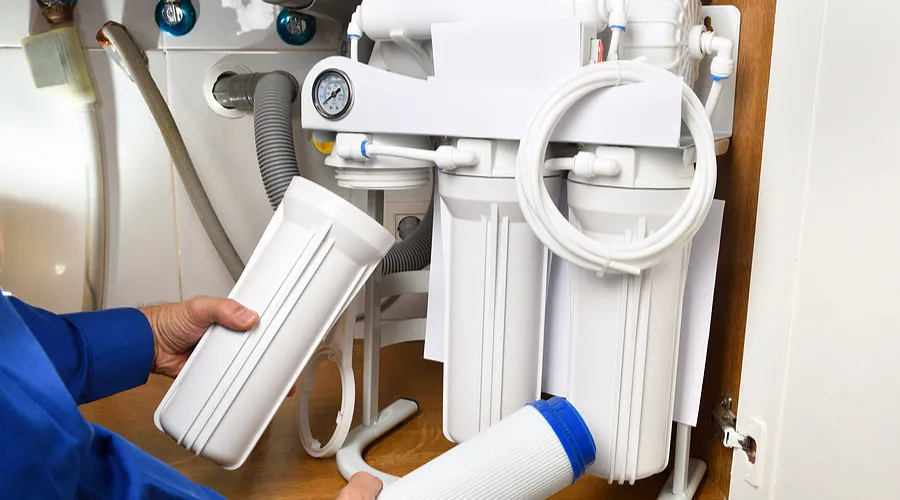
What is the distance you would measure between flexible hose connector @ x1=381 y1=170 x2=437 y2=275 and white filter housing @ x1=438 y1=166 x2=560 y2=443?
0.30 m

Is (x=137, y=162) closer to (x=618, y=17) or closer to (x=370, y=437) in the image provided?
(x=370, y=437)

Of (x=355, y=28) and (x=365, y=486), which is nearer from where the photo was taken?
(x=365, y=486)

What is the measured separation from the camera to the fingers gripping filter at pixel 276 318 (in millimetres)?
735

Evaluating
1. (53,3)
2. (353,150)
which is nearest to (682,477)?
(353,150)

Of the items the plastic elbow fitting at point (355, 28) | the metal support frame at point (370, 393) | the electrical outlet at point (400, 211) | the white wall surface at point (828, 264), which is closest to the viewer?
the white wall surface at point (828, 264)

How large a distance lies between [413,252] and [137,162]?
49 cm

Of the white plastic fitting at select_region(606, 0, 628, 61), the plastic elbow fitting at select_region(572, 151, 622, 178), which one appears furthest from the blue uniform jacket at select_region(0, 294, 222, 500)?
the white plastic fitting at select_region(606, 0, 628, 61)

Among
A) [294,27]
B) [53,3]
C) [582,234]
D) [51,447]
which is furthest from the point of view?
[294,27]

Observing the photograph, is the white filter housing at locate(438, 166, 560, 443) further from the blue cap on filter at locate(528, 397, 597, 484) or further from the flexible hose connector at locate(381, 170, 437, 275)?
the flexible hose connector at locate(381, 170, 437, 275)

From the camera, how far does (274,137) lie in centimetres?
98

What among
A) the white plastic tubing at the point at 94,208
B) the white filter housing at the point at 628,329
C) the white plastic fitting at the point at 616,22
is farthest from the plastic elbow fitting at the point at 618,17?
the white plastic tubing at the point at 94,208

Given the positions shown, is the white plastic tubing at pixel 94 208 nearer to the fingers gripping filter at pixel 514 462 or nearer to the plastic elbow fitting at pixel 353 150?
the plastic elbow fitting at pixel 353 150

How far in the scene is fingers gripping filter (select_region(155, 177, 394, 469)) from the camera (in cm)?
73

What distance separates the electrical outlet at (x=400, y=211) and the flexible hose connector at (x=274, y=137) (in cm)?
30
